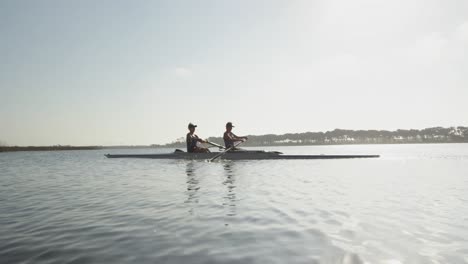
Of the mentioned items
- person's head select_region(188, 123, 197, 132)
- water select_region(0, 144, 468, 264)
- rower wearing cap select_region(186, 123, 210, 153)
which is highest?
person's head select_region(188, 123, 197, 132)

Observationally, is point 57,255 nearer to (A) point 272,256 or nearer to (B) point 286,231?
(A) point 272,256

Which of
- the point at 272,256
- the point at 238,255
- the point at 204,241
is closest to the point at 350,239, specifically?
the point at 272,256

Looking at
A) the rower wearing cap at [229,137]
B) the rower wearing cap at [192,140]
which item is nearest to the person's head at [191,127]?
the rower wearing cap at [192,140]

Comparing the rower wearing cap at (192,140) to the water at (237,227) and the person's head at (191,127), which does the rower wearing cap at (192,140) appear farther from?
the water at (237,227)

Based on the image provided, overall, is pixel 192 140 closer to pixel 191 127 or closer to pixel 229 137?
pixel 191 127

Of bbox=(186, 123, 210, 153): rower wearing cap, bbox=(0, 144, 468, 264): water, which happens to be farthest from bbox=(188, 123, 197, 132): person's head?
bbox=(0, 144, 468, 264): water

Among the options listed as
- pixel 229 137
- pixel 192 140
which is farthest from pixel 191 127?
pixel 229 137

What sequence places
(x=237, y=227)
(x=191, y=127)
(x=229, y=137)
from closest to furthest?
(x=237, y=227) < (x=191, y=127) < (x=229, y=137)

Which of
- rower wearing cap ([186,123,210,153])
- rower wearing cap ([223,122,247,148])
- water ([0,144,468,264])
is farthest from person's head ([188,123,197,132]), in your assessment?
water ([0,144,468,264])

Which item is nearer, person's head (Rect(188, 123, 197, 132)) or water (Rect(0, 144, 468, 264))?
water (Rect(0, 144, 468, 264))

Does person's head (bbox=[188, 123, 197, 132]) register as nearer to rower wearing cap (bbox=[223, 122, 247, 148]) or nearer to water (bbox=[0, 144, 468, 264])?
rower wearing cap (bbox=[223, 122, 247, 148])

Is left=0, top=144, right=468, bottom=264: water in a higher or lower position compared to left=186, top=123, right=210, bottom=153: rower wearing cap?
lower

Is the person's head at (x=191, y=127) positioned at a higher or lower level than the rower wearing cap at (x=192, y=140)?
higher

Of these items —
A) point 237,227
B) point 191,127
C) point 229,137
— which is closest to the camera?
point 237,227
